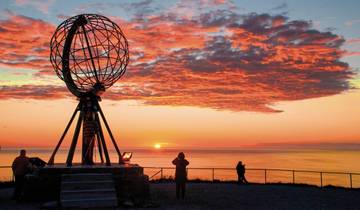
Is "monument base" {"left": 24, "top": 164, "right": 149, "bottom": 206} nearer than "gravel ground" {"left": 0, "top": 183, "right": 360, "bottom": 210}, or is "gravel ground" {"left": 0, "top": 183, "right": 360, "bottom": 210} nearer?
"gravel ground" {"left": 0, "top": 183, "right": 360, "bottom": 210}

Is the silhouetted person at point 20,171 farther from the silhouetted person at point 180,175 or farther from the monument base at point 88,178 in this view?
the silhouetted person at point 180,175

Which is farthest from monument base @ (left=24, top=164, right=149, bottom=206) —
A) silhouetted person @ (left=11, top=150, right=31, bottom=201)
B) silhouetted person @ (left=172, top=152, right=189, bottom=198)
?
silhouetted person @ (left=172, top=152, right=189, bottom=198)

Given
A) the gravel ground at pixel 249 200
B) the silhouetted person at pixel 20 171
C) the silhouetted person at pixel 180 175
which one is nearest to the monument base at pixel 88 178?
the silhouetted person at pixel 20 171

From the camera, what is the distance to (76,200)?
16812 mm

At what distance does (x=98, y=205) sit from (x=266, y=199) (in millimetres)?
7832

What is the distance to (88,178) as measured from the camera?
60.9ft

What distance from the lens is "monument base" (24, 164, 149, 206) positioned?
18.9m

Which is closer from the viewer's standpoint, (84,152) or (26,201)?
(26,201)

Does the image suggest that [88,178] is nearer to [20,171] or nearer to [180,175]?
[20,171]

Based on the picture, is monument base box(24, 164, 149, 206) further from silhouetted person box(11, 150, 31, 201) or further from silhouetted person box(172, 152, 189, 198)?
silhouetted person box(172, 152, 189, 198)

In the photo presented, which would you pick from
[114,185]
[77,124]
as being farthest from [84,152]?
[114,185]

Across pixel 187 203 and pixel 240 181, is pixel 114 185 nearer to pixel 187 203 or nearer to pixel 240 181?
pixel 187 203

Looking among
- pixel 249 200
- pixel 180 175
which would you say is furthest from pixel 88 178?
pixel 249 200

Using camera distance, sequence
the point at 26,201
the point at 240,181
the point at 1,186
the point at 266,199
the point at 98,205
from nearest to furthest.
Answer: the point at 98,205
the point at 26,201
the point at 266,199
the point at 1,186
the point at 240,181
